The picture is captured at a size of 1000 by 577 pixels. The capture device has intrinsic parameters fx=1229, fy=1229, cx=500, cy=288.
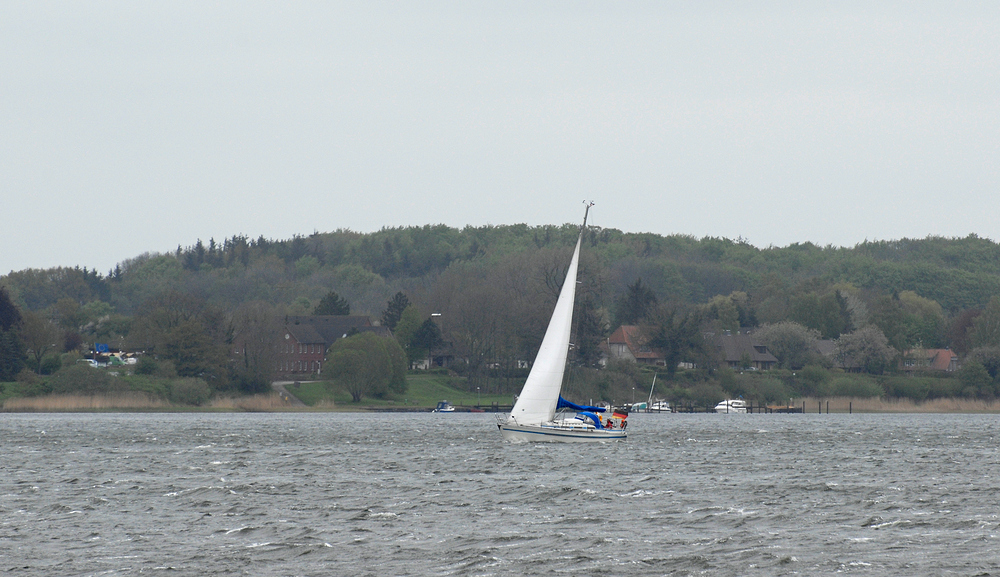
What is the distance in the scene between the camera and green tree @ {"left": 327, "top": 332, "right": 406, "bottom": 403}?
393ft

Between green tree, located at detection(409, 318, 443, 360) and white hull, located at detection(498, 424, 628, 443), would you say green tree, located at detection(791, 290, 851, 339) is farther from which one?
white hull, located at detection(498, 424, 628, 443)

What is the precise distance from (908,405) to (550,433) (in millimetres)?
93743

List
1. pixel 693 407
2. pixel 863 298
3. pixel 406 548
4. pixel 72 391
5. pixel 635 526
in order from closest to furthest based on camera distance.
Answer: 1. pixel 406 548
2. pixel 635 526
3. pixel 72 391
4. pixel 693 407
5. pixel 863 298

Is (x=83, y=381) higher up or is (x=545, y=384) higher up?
(x=545, y=384)

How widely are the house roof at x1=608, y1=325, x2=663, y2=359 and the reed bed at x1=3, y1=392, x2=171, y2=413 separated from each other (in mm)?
58479

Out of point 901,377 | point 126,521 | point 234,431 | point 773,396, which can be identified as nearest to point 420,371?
point 773,396

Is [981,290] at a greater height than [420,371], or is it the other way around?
[981,290]

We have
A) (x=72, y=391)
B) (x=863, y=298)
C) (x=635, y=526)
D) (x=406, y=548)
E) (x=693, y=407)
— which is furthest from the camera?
(x=863, y=298)

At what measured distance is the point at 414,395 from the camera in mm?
128875

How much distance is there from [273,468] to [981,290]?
6559 inches

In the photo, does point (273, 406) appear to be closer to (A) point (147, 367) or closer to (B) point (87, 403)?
(A) point (147, 367)

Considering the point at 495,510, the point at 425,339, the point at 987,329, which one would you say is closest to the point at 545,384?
the point at 495,510

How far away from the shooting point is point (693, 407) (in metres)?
138

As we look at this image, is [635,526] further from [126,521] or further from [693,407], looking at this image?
[693,407]
